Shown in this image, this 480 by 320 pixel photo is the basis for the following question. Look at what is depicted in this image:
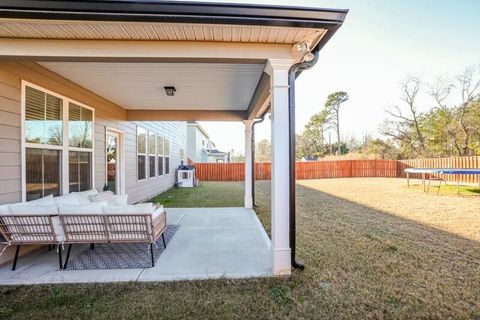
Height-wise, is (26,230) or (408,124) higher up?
(408,124)

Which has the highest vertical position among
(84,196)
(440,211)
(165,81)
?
(165,81)

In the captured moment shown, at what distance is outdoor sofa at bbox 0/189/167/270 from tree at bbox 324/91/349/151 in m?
29.7

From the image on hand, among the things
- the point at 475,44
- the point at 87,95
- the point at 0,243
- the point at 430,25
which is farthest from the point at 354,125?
the point at 0,243

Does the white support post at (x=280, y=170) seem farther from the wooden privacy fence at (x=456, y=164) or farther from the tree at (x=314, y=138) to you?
the tree at (x=314, y=138)

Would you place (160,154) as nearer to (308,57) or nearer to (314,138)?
(308,57)

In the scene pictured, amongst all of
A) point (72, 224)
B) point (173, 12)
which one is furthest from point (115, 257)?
point (173, 12)

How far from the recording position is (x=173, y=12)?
7.39 ft

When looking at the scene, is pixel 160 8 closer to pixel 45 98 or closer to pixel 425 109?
pixel 45 98

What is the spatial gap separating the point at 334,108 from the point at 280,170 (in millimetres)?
29348

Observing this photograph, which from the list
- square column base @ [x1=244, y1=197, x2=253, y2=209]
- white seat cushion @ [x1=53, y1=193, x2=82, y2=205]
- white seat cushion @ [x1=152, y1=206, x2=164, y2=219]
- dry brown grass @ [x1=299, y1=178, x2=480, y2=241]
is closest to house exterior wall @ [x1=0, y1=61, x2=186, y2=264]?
→ white seat cushion @ [x1=53, y1=193, x2=82, y2=205]

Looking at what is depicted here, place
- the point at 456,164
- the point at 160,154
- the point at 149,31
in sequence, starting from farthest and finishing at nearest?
the point at 456,164
the point at 160,154
the point at 149,31

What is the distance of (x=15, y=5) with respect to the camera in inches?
83.4

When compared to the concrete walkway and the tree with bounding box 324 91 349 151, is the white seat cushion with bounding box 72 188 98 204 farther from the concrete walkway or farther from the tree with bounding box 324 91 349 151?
the tree with bounding box 324 91 349 151

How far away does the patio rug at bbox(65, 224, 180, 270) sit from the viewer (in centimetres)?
317
